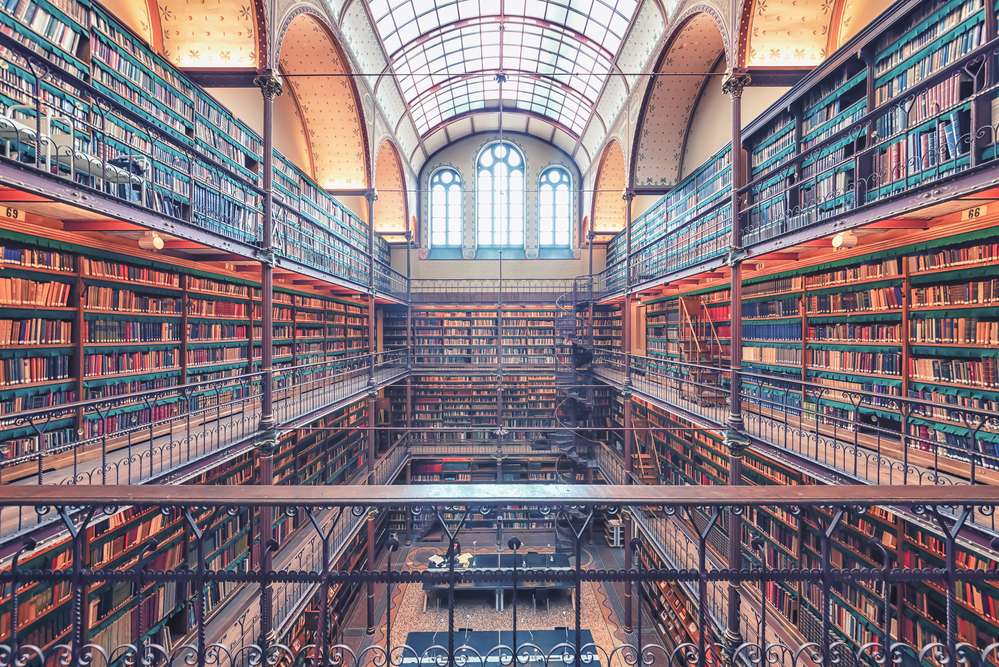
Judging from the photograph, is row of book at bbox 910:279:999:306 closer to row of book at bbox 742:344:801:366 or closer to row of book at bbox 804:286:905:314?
row of book at bbox 804:286:905:314

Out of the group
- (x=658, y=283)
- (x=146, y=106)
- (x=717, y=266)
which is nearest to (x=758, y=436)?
(x=717, y=266)

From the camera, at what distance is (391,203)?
12062mm

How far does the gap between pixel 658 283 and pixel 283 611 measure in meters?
6.66

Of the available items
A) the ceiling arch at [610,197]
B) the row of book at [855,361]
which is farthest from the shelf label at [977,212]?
the ceiling arch at [610,197]

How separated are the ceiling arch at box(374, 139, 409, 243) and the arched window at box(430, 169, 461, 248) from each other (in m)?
1.37

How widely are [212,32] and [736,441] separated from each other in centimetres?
740

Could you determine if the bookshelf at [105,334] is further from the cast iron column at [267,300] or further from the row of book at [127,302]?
the cast iron column at [267,300]

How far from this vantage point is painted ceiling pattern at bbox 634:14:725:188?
A: 6.72 metres

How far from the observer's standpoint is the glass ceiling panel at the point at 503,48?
8.63 m

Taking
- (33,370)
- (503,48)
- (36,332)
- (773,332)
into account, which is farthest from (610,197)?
(33,370)

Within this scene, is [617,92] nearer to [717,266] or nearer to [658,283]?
[658,283]

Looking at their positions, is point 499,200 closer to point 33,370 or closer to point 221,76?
point 221,76

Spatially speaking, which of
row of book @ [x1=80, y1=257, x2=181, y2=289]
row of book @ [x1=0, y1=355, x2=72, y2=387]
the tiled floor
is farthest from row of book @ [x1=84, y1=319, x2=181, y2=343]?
the tiled floor

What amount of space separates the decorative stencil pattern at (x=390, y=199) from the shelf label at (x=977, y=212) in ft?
34.0
